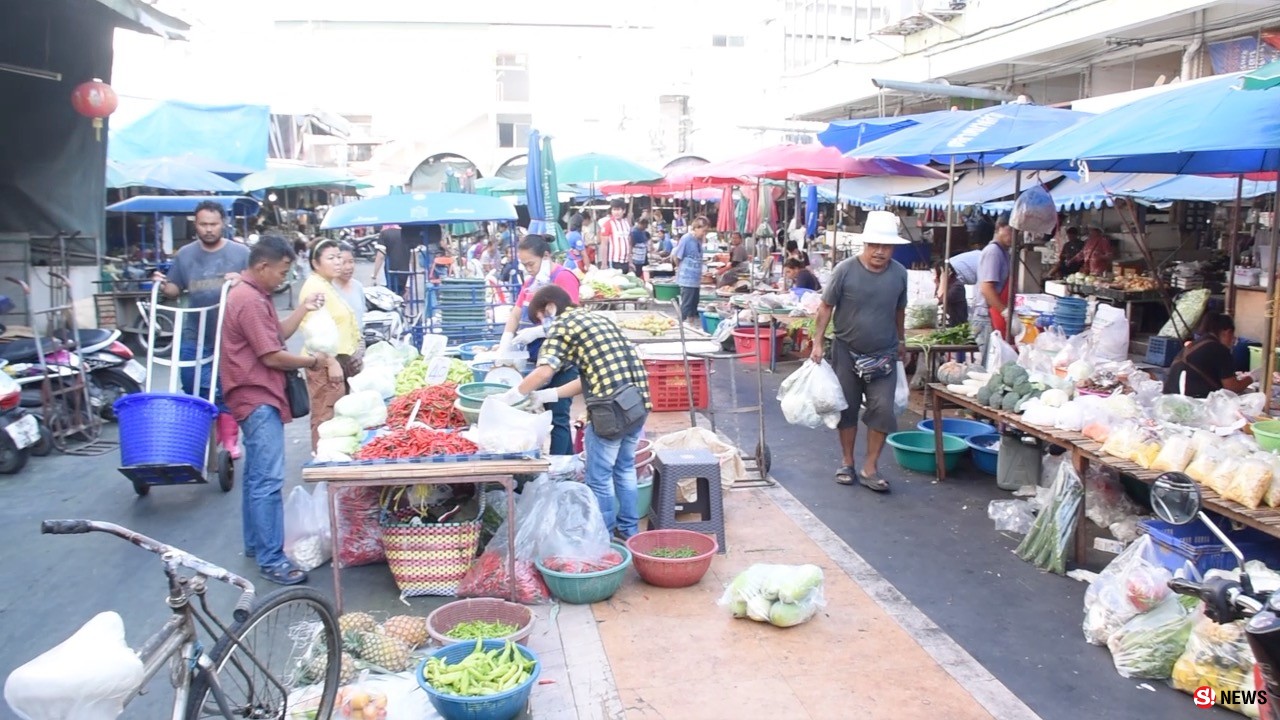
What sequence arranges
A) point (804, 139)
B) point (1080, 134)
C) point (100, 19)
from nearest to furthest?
point (1080, 134)
point (100, 19)
point (804, 139)

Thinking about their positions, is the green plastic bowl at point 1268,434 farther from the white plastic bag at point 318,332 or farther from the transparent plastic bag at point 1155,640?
the white plastic bag at point 318,332

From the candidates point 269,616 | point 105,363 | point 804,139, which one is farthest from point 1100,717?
point 804,139

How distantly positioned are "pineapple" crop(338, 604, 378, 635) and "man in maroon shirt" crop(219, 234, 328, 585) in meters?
1.15

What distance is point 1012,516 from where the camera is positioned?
6.53 meters

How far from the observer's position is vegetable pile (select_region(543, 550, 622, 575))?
529 centimetres

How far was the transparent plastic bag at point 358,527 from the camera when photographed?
19.3 feet

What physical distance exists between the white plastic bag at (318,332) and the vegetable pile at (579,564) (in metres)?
2.15

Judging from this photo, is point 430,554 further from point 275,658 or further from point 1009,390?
point 1009,390

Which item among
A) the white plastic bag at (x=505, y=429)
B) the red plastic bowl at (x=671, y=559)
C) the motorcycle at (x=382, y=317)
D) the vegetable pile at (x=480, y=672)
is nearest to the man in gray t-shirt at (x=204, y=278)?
the motorcycle at (x=382, y=317)

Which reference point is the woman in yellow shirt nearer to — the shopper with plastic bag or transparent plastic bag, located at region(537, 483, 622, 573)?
transparent plastic bag, located at region(537, 483, 622, 573)

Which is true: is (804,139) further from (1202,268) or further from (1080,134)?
(1080,134)

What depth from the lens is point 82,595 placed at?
5.48 metres

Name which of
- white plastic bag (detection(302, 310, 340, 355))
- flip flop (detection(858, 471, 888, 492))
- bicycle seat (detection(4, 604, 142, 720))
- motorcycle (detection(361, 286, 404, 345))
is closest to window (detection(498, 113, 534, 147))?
motorcycle (detection(361, 286, 404, 345))

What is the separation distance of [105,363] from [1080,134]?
9.13 metres
